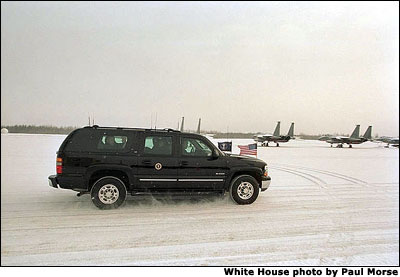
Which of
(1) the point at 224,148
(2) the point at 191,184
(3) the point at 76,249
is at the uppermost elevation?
(1) the point at 224,148

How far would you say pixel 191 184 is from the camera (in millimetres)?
5766

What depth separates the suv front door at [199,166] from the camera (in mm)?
5734

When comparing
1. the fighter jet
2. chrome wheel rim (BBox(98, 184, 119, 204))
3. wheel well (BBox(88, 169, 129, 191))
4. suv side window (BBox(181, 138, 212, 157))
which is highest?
the fighter jet

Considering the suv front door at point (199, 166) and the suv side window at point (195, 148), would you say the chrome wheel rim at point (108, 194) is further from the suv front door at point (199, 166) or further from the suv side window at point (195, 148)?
the suv side window at point (195, 148)

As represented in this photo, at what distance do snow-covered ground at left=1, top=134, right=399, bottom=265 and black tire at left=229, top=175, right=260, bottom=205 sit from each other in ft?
0.56

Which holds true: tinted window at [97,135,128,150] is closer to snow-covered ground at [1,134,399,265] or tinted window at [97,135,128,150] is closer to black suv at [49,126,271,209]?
black suv at [49,126,271,209]

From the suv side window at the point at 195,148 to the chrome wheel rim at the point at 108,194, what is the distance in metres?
1.58

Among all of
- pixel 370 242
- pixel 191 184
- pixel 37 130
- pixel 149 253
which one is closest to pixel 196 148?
pixel 191 184

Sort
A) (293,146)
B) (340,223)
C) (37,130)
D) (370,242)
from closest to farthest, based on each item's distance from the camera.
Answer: (370,242) < (340,223) < (37,130) < (293,146)

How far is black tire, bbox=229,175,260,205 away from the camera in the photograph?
5969 mm

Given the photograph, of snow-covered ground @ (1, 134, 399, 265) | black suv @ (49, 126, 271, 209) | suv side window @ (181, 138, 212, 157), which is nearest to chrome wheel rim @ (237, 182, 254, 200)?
black suv @ (49, 126, 271, 209)

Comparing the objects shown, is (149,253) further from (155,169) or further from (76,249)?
(155,169)

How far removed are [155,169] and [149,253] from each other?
84.1 inches

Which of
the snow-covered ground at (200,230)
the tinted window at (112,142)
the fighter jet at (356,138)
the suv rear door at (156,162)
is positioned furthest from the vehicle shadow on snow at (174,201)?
the fighter jet at (356,138)
